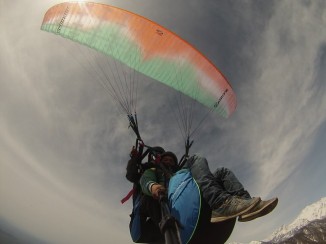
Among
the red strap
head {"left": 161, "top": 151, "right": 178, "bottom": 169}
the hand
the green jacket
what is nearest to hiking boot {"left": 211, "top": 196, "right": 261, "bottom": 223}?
the hand

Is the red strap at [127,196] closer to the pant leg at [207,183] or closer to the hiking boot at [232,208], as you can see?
the pant leg at [207,183]

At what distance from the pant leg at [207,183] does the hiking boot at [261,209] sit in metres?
0.50

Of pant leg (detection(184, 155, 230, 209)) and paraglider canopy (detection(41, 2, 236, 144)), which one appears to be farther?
paraglider canopy (detection(41, 2, 236, 144))

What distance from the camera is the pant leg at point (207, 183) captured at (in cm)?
440

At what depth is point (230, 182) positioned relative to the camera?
491 centimetres

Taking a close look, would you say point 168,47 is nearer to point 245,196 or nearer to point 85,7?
point 85,7

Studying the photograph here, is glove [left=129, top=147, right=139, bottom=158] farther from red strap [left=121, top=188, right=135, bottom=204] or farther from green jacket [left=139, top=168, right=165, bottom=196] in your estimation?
red strap [left=121, top=188, right=135, bottom=204]

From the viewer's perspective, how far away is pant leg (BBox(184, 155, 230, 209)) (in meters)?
4.40

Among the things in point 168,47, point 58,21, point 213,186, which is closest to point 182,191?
point 213,186

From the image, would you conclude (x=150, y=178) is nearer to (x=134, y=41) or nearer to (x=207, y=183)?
(x=207, y=183)

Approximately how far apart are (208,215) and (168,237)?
2.28 metres

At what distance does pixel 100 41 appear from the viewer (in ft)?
30.5

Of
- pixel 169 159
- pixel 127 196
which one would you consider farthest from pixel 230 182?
pixel 127 196

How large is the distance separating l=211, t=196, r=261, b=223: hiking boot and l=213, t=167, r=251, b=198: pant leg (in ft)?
1.03
